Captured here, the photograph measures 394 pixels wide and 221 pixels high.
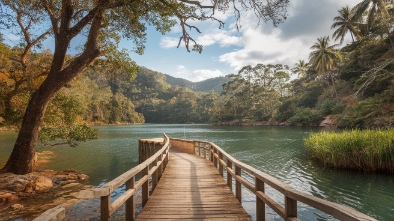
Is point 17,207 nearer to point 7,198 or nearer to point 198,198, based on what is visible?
point 7,198

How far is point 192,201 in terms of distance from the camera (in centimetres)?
594

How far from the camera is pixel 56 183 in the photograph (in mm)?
12297

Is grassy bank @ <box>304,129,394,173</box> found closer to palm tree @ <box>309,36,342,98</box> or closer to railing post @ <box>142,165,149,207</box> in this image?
railing post @ <box>142,165,149,207</box>

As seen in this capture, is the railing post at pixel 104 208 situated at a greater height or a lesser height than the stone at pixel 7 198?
greater

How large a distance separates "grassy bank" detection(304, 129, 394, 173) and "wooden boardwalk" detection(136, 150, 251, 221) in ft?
30.4

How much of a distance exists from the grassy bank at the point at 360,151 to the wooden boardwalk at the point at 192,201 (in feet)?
30.4

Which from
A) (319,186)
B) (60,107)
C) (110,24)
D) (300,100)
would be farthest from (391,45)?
(60,107)

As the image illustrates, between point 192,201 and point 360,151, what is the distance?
11.8m

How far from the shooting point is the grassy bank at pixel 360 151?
1284 cm

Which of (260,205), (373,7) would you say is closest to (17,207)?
(260,205)

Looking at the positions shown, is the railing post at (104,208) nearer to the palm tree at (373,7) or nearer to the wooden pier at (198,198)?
the wooden pier at (198,198)

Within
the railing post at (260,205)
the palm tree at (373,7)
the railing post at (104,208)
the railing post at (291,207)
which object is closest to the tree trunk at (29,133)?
the railing post at (104,208)

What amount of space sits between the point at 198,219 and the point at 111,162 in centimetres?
1786

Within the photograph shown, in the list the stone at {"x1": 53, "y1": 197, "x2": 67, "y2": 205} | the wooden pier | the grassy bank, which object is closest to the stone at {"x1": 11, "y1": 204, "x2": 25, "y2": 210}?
the stone at {"x1": 53, "y1": 197, "x2": 67, "y2": 205}
